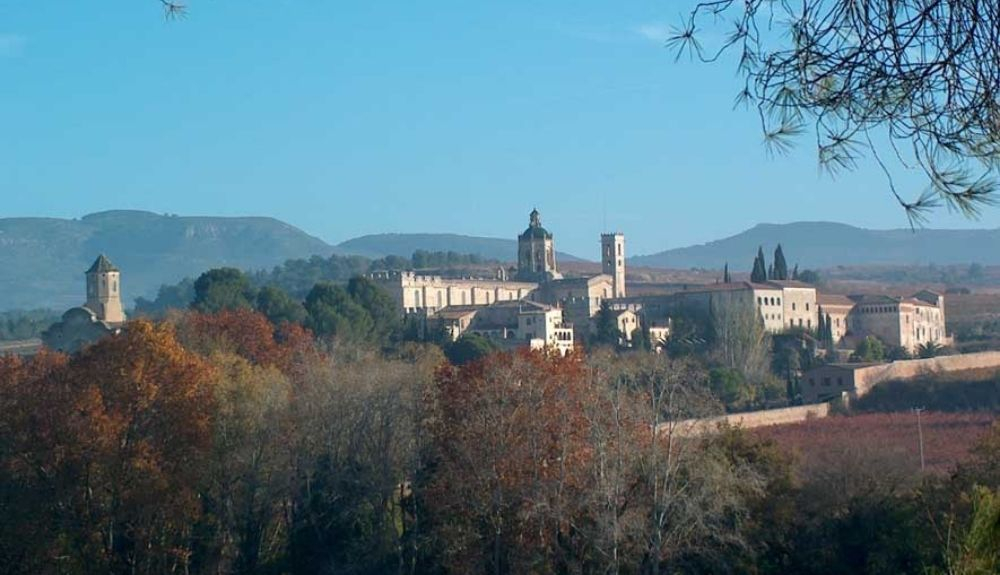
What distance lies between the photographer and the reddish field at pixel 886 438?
27.0 meters

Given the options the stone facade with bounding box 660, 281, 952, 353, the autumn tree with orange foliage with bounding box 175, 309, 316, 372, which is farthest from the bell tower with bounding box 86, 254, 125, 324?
the stone facade with bounding box 660, 281, 952, 353

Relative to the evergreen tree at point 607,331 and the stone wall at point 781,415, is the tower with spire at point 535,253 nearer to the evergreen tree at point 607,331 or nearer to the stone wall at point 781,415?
the evergreen tree at point 607,331

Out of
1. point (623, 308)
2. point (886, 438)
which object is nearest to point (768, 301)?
point (623, 308)

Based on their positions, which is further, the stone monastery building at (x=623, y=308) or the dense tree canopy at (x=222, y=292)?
the stone monastery building at (x=623, y=308)

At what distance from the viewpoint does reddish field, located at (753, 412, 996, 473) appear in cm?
2705

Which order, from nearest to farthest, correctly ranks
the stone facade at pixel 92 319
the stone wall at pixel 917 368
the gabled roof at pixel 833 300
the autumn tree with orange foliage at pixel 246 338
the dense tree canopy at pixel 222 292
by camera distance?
1. the autumn tree with orange foliage at pixel 246 338
2. the stone wall at pixel 917 368
3. the stone facade at pixel 92 319
4. the dense tree canopy at pixel 222 292
5. the gabled roof at pixel 833 300

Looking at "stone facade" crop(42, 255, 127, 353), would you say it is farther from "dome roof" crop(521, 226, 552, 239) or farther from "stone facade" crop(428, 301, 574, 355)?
"dome roof" crop(521, 226, 552, 239)

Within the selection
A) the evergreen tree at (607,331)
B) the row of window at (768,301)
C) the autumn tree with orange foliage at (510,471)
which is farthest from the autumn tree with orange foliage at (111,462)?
the row of window at (768,301)

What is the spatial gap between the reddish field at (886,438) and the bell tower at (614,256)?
47.6 metres

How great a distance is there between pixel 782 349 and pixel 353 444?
41293mm

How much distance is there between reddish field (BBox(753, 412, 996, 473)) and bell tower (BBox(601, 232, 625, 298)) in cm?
4763

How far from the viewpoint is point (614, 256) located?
94.1 m

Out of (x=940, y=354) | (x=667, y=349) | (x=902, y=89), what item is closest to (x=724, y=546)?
(x=902, y=89)

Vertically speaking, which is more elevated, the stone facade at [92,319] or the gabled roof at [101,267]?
the gabled roof at [101,267]
